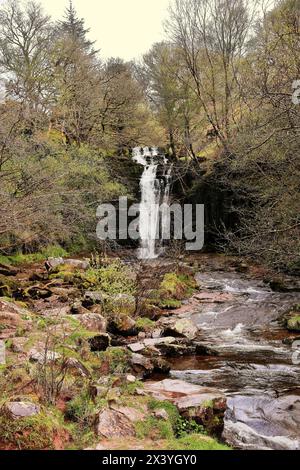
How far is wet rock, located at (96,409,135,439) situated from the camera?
4359 millimetres

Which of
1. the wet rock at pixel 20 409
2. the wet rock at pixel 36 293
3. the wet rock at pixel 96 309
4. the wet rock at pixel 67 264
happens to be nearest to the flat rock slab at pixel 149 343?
the wet rock at pixel 96 309

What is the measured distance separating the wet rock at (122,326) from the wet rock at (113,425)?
480 cm

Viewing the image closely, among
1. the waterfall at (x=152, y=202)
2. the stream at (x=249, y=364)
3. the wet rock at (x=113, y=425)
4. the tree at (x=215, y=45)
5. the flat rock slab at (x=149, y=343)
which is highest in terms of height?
the tree at (x=215, y=45)

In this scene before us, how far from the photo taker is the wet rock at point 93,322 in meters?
8.51

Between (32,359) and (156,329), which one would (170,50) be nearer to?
(156,329)

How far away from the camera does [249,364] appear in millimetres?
7828

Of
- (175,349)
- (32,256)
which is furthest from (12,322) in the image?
(32,256)

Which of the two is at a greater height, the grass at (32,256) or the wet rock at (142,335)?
the grass at (32,256)

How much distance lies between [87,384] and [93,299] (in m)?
5.50

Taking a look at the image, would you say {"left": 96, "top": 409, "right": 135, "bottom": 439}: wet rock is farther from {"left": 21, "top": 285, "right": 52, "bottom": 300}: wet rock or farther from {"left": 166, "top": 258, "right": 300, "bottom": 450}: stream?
{"left": 21, "top": 285, "right": 52, "bottom": 300}: wet rock

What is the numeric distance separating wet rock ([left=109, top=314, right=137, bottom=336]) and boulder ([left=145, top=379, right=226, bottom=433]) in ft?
11.3

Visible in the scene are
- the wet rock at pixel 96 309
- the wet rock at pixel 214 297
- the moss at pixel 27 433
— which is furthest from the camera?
the wet rock at pixel 214 297

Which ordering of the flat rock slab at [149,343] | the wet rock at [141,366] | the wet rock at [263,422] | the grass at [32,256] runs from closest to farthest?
the wet rock at [263,422] < the wet rock at [141,366] < the flat rock slab at [149,343] < the grass at [32,256]

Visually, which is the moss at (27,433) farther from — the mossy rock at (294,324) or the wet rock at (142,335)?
the mossy rock at (294,324)
